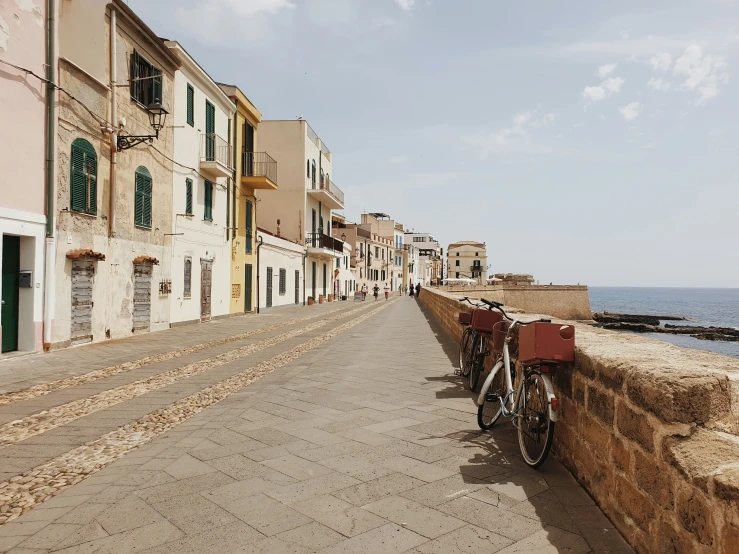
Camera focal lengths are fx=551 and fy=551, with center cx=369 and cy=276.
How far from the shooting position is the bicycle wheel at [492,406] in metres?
4.79

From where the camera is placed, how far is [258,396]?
6.40 m

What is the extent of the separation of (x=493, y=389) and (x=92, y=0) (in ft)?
37.7

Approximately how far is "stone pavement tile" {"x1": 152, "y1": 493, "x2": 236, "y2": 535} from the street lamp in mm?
11076

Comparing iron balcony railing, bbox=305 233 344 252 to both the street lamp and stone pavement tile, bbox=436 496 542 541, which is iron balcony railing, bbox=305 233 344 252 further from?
stone pavement tile, bbox=436 496 542 541

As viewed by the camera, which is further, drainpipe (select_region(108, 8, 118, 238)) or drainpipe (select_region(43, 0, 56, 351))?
drainpipe (select_region(108, 8, 118, 238))

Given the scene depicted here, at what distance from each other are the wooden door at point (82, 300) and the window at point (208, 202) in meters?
6.63

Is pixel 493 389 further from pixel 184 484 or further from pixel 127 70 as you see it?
pixel 127 70

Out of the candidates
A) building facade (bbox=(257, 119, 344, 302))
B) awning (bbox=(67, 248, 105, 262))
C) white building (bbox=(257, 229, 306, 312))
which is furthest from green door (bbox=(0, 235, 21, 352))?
building facade (bbox=(257, 119, 344, 302))

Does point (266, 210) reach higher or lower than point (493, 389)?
higher

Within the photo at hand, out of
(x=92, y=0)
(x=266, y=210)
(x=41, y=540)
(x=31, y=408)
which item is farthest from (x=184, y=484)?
(x=266, y=210)

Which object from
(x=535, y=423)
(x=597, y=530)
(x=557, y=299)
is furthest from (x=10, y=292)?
(x=557, y=299)

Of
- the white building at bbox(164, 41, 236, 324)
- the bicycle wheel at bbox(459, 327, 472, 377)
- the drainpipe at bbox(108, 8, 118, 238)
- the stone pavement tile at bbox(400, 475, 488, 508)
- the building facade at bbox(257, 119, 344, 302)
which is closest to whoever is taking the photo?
the stone pavement tile at bbox(400, 475, 488, 508)

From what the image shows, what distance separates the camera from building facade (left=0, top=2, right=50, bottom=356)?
9195mm

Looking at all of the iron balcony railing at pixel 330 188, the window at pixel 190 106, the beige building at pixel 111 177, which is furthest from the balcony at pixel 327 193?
the beige building at pixel 111 177
